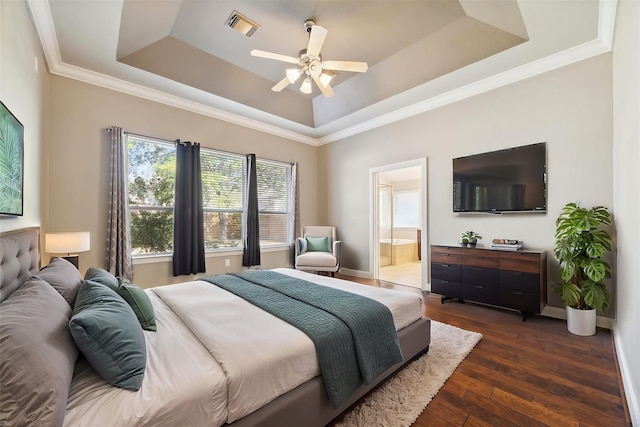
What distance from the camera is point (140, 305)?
1581 millimetres

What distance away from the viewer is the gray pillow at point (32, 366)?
2.55 feet

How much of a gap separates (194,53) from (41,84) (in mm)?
1607

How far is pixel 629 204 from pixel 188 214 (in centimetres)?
458

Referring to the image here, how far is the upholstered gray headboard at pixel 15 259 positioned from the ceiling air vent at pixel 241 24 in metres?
2.72

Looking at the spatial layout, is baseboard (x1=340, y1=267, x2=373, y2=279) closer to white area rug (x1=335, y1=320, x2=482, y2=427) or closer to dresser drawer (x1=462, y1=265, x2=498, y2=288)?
dresser drawer (x1=462, y1=265, x2=498, y2=288)

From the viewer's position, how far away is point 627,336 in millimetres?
1907

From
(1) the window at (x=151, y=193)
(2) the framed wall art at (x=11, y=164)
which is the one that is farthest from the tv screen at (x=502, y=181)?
(2) the framed wall art at (x=11, y=164)

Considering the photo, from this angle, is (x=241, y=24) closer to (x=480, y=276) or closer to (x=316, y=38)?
(x=316, y=38)

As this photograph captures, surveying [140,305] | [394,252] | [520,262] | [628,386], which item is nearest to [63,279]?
[140,305]

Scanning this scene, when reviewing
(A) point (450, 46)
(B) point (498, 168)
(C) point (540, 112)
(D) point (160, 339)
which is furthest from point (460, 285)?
(D) point (160, 339)

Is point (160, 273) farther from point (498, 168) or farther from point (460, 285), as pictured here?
point (498, 168)

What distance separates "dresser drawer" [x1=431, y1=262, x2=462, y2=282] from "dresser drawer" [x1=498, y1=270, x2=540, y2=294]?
47 cm

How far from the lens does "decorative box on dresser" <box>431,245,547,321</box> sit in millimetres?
2930

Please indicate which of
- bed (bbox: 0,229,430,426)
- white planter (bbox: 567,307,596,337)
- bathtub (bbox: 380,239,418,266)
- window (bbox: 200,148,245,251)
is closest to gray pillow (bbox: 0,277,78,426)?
bed (bbox: 0,229,430,426)
